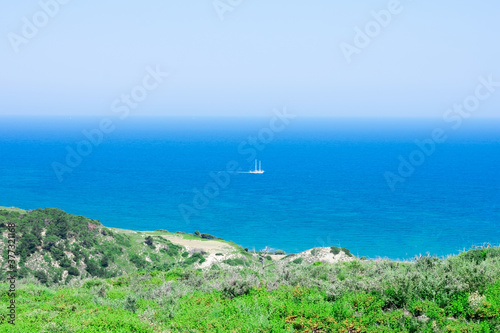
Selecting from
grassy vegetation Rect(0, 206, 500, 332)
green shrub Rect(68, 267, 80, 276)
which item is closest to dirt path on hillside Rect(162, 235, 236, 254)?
green shrub Rect(68, 267, 80, 276)

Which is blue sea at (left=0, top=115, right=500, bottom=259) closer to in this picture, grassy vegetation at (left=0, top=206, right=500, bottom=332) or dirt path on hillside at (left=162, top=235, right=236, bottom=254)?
dirt path on hillside at (left=162, top=235, right=236, bottom=254)

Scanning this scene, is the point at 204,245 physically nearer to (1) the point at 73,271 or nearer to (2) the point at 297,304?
(1) the point at 73,271

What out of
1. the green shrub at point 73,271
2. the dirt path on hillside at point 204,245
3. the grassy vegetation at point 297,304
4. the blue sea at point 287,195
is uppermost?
the blue sea at point 287,195

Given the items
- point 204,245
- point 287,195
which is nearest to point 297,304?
point 204,245

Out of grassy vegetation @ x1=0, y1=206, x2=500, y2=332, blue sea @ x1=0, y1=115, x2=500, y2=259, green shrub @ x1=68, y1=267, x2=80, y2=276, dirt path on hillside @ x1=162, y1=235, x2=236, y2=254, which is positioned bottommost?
grassy vegetation @ x1=0, y1=206, x2=500, y2=332

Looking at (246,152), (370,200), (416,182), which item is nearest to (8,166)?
(246,152)

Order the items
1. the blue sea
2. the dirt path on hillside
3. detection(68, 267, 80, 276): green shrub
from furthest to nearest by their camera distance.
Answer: the blue sea → the dirt path on hillside → detection(68, 267, 80, 276): green shrub

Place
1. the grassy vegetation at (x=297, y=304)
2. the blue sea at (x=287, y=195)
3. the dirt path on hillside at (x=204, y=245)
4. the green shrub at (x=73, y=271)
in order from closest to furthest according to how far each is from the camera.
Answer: the grassy vegetation at (x=297, y=304), the green shrub at (x=73, y=271), the dirt path on hillside at (x=204, y=245), the blue sea at (x=287, y=195)

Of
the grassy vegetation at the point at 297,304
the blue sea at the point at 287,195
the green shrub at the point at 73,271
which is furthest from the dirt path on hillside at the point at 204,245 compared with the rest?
the grassy vegetation at the point at 297,304

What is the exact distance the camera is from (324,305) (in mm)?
8250

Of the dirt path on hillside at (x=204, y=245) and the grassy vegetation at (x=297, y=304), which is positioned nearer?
the grassy vegetation at (x=297, y=304)

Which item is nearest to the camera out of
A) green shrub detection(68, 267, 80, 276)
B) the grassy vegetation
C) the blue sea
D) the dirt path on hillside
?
the grassy vegetation

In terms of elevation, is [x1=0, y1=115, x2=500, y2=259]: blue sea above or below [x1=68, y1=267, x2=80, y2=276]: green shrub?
above

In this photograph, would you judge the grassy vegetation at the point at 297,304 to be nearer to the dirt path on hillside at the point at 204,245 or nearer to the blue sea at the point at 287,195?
the blue sea at the point at 287,195
